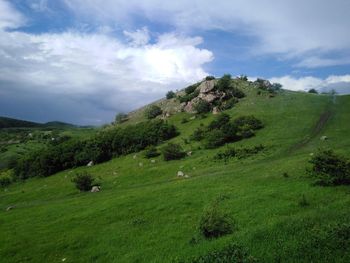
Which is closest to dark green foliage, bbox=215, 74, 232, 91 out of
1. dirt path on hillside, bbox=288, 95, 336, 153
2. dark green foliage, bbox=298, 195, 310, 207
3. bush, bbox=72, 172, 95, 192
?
dirt path on hillside, bbox=288, 95, 336, 153

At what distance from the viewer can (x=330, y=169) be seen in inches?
1247

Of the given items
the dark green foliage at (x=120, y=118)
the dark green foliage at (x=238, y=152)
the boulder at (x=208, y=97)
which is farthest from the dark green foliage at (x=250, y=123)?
the dark green foliage at (x=120, y=118)

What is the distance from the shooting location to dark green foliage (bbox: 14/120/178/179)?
94188 millimetres

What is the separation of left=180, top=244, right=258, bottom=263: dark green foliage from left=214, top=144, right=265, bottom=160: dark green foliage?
1652 inches

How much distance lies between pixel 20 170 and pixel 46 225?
8001 centimetres

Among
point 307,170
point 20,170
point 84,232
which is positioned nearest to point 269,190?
point 307,170

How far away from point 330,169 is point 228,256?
20.5 metres

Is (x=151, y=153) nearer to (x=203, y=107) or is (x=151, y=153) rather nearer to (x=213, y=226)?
(x=203, y=107)

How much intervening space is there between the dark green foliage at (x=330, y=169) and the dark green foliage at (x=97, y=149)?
63593mm

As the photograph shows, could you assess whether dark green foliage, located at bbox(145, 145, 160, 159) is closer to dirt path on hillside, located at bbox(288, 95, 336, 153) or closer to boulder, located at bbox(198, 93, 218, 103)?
dirt path on hillside, located at bbox(288, 95, 336, 153)

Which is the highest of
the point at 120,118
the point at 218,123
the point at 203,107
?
the point at 203,107

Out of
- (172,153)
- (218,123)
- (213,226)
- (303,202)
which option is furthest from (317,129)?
(213,226)

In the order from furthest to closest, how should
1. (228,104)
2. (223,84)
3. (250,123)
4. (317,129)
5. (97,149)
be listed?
(223,84)
(228,104)
(97,149)
(250,123)
(317,129)

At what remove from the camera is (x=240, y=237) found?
18.6m
